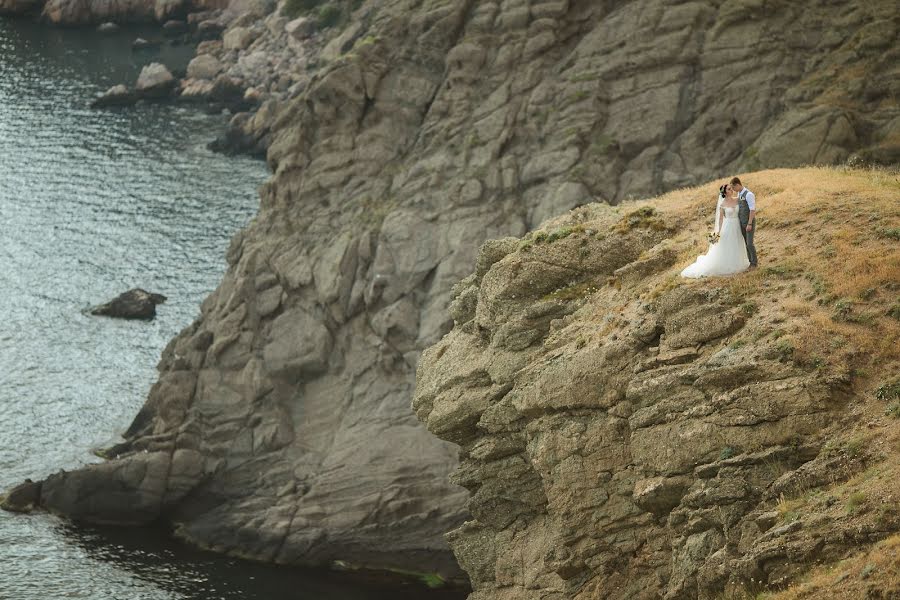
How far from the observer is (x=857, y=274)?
37438 mm

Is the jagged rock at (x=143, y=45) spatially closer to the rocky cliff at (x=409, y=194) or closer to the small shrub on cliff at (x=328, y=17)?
the small shrub on cliff at (x=328, y=17)

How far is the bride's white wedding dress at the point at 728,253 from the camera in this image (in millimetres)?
39469

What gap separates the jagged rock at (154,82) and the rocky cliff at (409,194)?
75.7 metres

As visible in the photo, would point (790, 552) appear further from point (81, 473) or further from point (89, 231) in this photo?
point (89, 231)

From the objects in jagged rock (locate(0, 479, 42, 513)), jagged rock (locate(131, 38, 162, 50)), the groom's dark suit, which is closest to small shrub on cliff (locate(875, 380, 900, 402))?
the groom's dark suit

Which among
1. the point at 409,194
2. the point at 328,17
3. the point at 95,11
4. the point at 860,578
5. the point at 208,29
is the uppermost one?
the point at 95,11

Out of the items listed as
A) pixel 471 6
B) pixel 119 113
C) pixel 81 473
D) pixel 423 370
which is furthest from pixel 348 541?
pixel 119 113

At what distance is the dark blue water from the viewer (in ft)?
228

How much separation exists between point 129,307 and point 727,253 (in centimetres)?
7331

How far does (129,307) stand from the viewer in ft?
341

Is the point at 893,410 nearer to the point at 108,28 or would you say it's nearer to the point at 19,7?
the point at 108,28

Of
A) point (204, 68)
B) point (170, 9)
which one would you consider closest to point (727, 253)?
point (204, 68)

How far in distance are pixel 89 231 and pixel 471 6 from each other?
50419 millimetres

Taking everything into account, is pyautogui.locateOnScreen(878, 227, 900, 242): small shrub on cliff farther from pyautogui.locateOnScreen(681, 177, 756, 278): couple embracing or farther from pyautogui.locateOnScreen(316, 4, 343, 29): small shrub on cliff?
pyautogui.locateOnScreen(316, 4, 343, 29): small shrub on cliff
